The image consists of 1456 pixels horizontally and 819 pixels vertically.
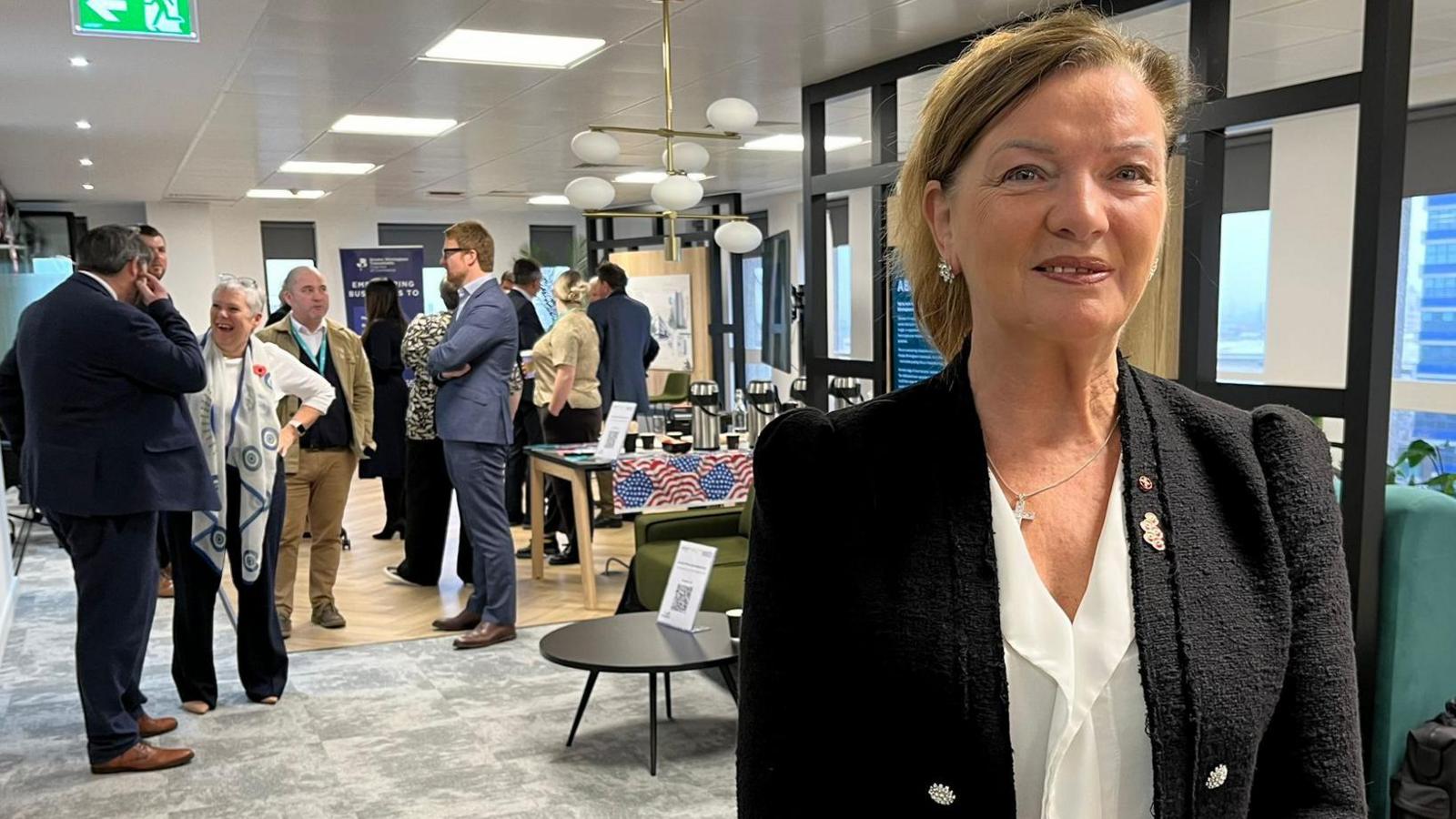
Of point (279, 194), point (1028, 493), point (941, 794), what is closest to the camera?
point (941, 794)

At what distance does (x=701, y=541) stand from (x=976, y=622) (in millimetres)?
4112

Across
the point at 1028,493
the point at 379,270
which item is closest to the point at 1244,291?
the point at 1028,493

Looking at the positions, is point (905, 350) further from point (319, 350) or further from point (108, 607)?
point (108, 607)

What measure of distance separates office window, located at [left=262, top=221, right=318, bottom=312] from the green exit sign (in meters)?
10.9

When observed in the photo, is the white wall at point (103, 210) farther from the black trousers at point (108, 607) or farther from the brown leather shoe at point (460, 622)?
the black trousers at point (108, 607)

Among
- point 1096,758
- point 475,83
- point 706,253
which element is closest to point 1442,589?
point 1096,758

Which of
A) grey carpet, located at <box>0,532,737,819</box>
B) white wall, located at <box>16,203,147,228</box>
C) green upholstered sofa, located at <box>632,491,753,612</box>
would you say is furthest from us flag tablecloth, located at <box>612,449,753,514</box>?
white wall, located at <box>16,203,147,228</box>

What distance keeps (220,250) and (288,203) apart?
157 centimetres

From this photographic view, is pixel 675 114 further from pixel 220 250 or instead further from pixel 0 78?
pixel 220 250

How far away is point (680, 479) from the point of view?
17.7 ft

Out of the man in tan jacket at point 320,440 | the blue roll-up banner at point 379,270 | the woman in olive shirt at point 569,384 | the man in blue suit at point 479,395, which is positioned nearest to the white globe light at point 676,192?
the man in blue suit at point 479,395

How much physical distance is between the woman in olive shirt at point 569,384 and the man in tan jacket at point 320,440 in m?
1.42

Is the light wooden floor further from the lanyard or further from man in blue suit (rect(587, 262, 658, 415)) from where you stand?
the lanyard

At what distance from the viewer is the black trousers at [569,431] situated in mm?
6770
